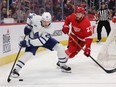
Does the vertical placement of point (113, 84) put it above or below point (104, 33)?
above

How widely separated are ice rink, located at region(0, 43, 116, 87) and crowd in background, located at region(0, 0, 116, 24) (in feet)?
4.77

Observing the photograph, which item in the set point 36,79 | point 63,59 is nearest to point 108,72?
point 63,59

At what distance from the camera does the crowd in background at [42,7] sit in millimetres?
7683

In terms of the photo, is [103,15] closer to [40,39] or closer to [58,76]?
[58,76]

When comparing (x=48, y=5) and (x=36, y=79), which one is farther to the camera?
(x=48, y=5)

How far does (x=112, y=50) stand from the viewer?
19.9 ft

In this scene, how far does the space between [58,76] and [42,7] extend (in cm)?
471

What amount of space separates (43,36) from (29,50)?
0.27 meters

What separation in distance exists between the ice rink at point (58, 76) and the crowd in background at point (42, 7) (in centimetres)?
145

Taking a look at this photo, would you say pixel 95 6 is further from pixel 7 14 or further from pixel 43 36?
pixel 43 36

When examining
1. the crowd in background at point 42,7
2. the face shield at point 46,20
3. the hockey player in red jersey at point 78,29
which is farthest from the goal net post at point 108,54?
the crowd in background at point 42,7

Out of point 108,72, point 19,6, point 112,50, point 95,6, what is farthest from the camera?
point 95,6

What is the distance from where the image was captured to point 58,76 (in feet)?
16.5

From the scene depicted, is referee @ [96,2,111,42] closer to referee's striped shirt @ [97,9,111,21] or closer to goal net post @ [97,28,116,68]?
referee's striped shirt @ [97,9,111,21]
